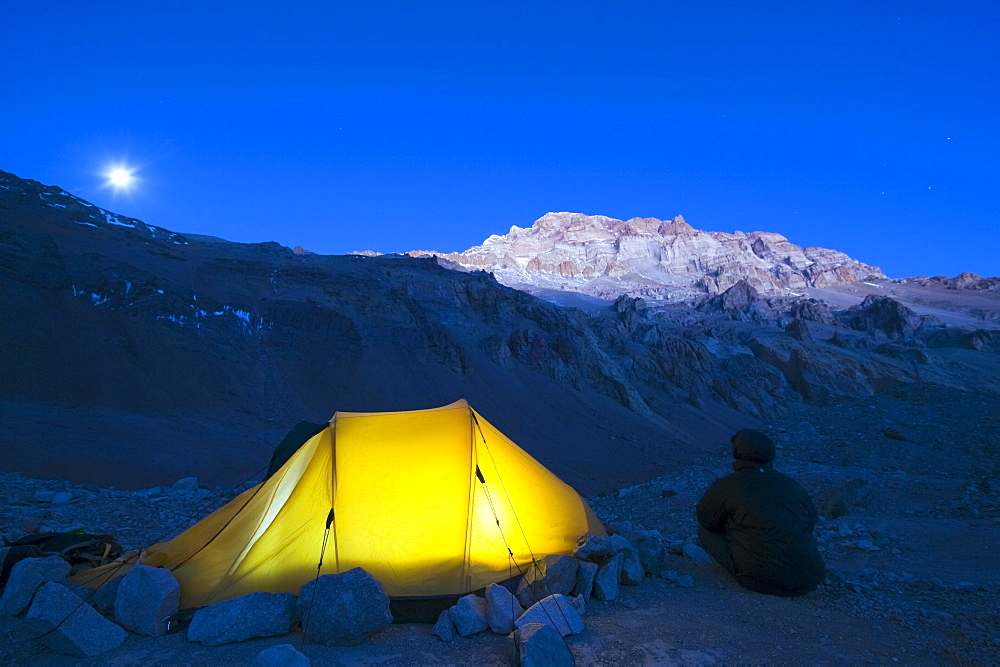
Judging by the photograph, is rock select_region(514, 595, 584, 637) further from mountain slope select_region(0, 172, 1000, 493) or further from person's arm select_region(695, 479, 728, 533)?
mountain slope select_region(0, 172, 1000, 493)

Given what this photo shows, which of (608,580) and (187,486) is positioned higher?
(608,580)

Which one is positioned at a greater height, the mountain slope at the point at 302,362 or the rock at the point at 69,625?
the mountain slope at the point at 302,362

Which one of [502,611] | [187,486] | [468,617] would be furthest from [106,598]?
[187,486]

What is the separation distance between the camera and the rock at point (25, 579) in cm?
524

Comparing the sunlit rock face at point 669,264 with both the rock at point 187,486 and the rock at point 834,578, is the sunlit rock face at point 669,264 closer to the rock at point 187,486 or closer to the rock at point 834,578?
the rock at point 187,486

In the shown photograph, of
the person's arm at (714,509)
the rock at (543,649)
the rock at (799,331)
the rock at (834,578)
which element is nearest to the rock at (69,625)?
the rock at (543,649)

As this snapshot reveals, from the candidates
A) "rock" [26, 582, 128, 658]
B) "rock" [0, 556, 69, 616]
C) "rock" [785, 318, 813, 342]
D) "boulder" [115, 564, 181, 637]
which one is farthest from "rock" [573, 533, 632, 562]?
"rock" [785, 318, 813, 342]

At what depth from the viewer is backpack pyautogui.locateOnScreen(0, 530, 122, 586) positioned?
229 inches

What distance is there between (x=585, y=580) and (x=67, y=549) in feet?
19.1

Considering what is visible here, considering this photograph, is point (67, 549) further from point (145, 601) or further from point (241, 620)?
point (241, 620)

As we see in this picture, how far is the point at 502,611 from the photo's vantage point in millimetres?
5172

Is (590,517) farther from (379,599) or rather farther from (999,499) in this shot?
(999,499)

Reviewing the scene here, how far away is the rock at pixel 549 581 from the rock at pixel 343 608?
1388mm

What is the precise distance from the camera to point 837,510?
30.0ft
